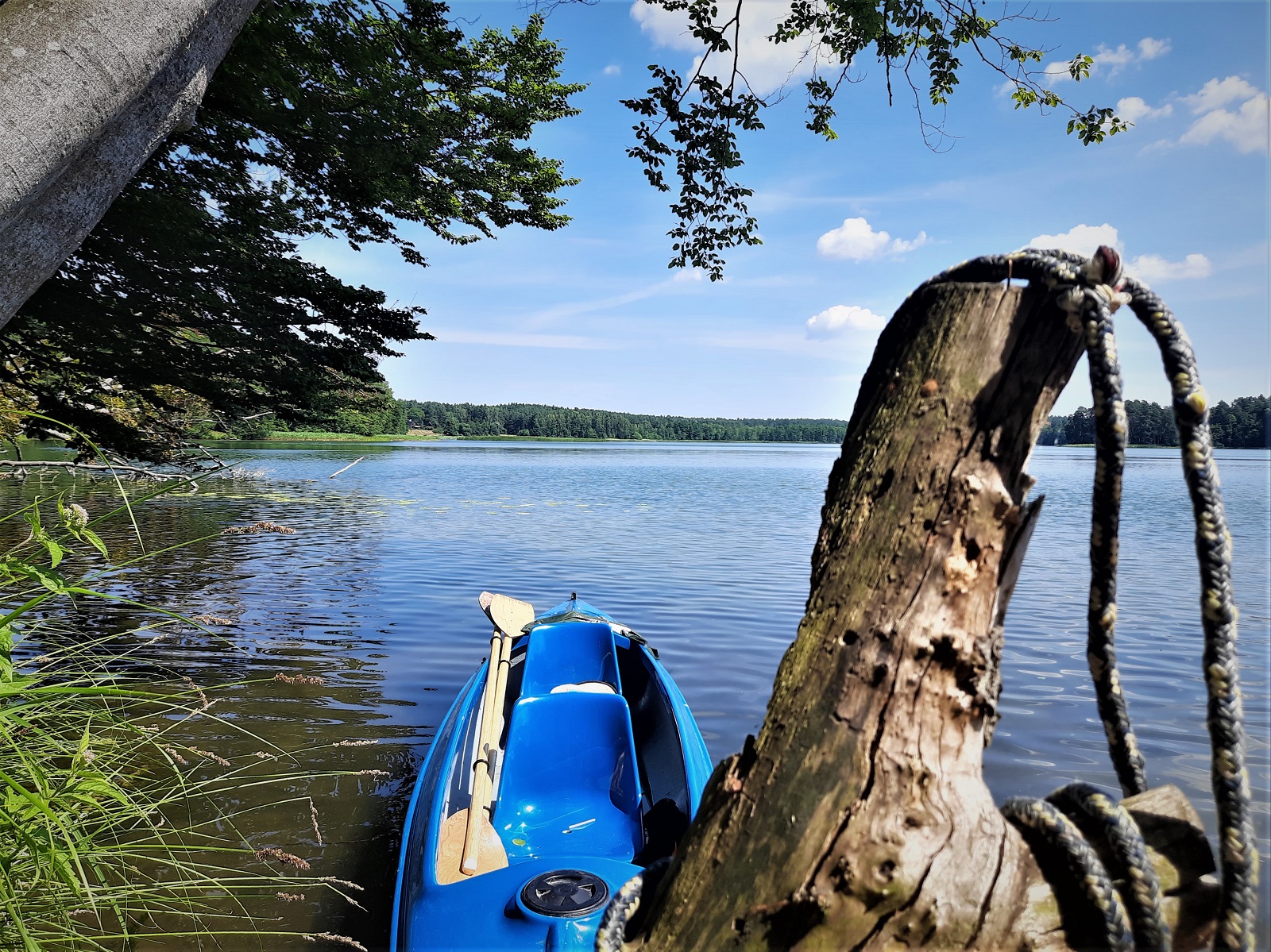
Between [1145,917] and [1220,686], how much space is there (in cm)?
33

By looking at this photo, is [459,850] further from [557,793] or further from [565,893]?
[557,793]

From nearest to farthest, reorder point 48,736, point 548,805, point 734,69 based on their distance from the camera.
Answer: point 48,736, point 548,805, point 734,69

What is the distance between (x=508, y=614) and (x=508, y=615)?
0.04 feet

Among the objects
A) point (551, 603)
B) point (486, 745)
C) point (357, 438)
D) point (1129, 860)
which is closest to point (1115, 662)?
point (1129, 860)

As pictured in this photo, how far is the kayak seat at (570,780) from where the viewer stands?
4234 millimetres

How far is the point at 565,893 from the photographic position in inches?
120

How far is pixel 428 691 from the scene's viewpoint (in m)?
7.43

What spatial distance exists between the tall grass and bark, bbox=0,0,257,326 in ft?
2.44

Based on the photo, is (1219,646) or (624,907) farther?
(624,907)

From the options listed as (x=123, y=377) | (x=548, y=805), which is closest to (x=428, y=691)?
(x=548, y=805)

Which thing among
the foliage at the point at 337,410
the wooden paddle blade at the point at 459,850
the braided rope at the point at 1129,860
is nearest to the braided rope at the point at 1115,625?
the braided rope at the point at 1129,860

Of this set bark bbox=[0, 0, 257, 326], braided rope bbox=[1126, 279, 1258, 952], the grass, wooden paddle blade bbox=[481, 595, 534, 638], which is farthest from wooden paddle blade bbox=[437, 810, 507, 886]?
the grass

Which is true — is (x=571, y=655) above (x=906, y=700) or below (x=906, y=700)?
below

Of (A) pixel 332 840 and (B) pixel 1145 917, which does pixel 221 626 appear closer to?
(A) pixel 332 840
